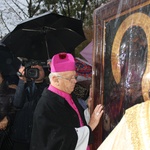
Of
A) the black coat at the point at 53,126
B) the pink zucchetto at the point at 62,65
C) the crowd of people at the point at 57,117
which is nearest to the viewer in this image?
the crowd of people at the point at 57,117

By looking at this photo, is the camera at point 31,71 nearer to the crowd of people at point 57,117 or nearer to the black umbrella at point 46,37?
the crowd of people at point 57,117

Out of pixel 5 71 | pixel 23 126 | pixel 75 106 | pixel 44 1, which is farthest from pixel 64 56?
pixel 44 1

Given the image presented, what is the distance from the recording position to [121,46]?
2.20 m

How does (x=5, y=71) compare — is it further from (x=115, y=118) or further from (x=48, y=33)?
(x=115, y=118)

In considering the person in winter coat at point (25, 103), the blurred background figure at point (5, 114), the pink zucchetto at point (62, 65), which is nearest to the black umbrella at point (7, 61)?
the blurred background figure at point (5, 114)

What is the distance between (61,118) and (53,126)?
0.34ft

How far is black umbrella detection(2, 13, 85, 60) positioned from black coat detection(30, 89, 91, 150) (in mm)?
1253

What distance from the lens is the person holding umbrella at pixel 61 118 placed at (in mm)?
2225

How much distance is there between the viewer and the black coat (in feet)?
7.28

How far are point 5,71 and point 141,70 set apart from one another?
2.36 meters

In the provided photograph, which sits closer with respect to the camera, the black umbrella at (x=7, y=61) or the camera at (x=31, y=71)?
the camera at (x=31, y=71)

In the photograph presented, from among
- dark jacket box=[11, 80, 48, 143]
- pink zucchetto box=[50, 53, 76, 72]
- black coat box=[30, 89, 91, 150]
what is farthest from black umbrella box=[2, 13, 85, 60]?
black coat box=[30, 89, 91, 150]

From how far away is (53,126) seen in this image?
2.22 m

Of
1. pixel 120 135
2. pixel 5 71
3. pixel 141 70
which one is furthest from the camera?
pixel 5 71
